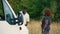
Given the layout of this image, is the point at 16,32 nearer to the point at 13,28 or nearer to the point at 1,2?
the point at 13,28

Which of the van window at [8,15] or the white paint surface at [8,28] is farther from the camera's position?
the van window at [8,15]

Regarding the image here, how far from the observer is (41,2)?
90.7ft

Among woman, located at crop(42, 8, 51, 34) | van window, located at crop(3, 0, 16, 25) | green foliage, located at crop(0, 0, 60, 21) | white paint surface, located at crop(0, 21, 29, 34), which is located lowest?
green foliage, located at crop(0, 0, 60, 21)

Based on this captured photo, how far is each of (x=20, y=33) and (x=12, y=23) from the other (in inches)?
12.3

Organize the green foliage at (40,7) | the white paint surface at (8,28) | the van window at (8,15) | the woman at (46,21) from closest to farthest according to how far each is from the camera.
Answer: the white paint surface at (8,28)
the van window at (8,15)
the woman at (46,21)
the green foliage at (40,7)

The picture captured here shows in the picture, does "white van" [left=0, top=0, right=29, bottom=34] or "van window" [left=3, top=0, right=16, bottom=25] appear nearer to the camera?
"white van" [left=0, top=0, right=29, bottom=34]

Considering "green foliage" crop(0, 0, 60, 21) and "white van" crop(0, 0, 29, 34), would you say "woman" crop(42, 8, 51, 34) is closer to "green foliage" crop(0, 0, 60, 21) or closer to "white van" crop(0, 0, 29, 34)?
"white van" crop(0, 0, 29, 34)

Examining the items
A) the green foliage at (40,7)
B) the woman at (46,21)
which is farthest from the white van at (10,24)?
the green foliage at (40,7)

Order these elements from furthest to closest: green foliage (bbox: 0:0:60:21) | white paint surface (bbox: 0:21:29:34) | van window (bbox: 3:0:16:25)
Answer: green foliage (bbox: 0:0:60:21), van window (bbox: 3:0:16:25), white paint surface (bbox: 0:21:29:34)

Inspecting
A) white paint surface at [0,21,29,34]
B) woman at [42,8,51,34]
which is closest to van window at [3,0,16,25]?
white paint surface at [0,21,29,34]

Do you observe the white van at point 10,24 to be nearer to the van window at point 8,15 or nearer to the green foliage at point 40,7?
the van window at point 8,15

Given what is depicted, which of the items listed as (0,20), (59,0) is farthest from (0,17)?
(59,0)

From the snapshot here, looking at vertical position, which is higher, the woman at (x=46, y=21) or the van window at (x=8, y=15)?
the van window at (x=8, y=15)

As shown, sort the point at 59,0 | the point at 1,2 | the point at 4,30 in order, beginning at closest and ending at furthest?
the point at 4,30 < the point at 1,2 < the point at 59,0
